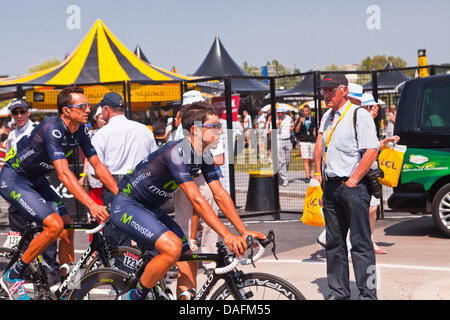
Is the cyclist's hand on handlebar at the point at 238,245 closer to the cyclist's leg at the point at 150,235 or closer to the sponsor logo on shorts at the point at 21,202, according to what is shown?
the cyclist's leg at the point at 150,235

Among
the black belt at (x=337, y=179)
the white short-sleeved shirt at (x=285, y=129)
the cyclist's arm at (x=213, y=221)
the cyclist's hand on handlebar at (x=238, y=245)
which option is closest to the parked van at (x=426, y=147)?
the black belt at (x=337, y=179)

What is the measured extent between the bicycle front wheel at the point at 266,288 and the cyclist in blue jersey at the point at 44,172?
6.10 ft

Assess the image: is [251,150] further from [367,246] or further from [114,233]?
[367,246]

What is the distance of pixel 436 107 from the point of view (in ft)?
29.3

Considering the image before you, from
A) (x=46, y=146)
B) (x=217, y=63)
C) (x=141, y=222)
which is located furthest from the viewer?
(x=217, y=63)

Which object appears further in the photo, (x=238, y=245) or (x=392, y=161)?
(x=392, y=161)

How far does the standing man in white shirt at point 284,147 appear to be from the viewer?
51.6ft

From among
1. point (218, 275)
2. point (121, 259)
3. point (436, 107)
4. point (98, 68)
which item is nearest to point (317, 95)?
point (436, 107)

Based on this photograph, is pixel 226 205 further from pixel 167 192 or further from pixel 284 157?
pixel 284 157

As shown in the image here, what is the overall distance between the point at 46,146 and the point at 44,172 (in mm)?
432

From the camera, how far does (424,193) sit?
905 centimetres

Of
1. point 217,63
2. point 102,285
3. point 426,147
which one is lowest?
point 102,285

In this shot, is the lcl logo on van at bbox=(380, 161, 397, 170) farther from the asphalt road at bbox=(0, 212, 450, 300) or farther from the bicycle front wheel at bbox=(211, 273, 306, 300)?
the bicycle front wheel at bbox=(211, 273, 306, 300)

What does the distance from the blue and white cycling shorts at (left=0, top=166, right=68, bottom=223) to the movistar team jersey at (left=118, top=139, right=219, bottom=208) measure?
1.34 m
